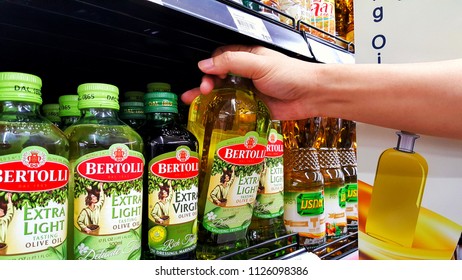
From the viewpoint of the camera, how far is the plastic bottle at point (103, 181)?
773 mm

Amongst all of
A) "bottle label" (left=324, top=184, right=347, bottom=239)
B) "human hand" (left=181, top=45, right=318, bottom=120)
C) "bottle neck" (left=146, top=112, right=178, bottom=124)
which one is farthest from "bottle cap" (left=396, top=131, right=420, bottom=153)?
"bottle neck" (left=146, top=112, right=178, bottom=124)

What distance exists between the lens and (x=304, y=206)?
1.36 meters

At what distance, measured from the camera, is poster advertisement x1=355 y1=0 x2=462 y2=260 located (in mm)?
1017

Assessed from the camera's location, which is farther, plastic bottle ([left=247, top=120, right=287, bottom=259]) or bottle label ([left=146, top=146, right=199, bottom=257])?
plastic bottle ([left=247, top=120, right=287, bottom=259])

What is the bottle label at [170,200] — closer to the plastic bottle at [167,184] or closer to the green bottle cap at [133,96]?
the plastic bottle at [167,184]

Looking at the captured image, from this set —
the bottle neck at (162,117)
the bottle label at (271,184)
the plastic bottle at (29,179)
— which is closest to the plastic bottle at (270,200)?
the bottle label at (271,184)

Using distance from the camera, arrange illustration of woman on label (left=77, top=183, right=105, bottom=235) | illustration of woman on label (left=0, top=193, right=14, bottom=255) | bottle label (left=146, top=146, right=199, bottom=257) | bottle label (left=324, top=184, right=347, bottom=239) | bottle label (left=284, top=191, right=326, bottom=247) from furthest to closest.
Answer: bottle label (left=324, top=184, right=347, bottom=239) → bottle label (left=284, top=191, right=326, bottom=247) → bottle label (left=146, top=146, right=199, bottom=257) → illustration of woman on label (left=77, top=183, right=105, bottom=235) → illustration of woman on label (left=0, top=193, right=14, bottom=255)

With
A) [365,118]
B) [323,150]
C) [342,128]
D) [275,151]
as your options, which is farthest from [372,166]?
[342,128]

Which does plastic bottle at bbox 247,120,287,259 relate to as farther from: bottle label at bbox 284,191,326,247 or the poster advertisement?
the poster advertisement

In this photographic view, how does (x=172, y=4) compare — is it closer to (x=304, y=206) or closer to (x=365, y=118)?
(x=365, y=118)

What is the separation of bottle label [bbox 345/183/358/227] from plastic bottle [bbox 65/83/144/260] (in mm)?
1108

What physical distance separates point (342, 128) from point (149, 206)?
1.16 meters

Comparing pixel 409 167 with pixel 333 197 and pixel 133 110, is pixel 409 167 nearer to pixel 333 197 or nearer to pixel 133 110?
pixel 333 197

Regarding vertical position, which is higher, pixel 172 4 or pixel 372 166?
pixel 172 4
